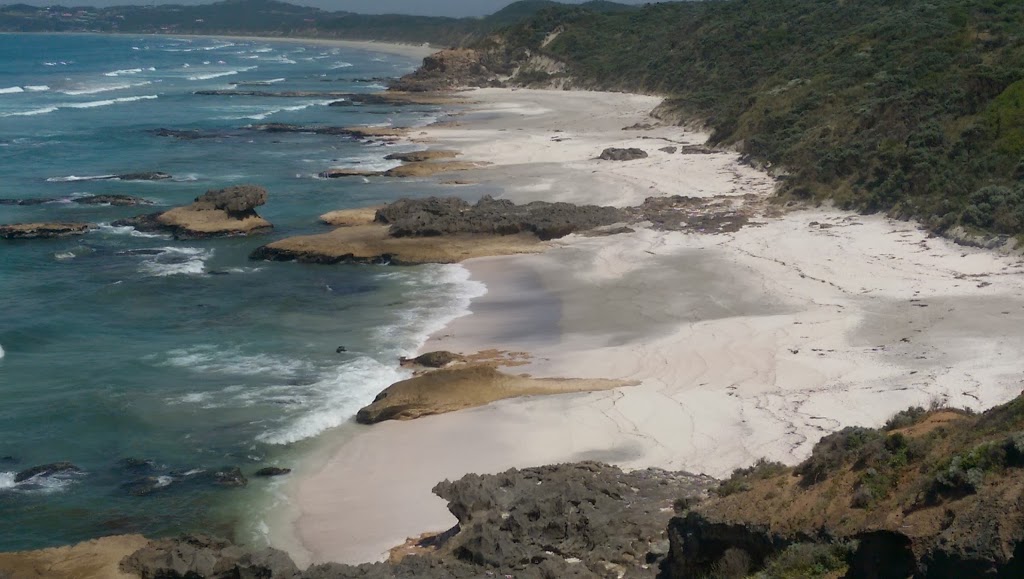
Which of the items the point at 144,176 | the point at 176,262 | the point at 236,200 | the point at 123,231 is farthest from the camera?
the point at 144,176

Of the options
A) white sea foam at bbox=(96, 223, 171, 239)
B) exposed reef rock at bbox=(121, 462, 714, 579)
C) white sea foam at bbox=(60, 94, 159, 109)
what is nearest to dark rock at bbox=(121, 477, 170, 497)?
exposed reef rock at bbox=(121, 462, 714, 579)

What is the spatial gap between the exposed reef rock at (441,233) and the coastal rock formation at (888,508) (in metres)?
19.4

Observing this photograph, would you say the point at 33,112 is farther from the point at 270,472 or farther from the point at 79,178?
the point at 270,472

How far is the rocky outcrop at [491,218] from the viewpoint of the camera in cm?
3156

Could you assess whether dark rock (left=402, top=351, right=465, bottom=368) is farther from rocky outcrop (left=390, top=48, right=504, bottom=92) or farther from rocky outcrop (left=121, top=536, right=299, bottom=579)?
rocky outcrop (left=390, top=48, right=504, bottom=92)

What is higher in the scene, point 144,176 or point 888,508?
point 888,508

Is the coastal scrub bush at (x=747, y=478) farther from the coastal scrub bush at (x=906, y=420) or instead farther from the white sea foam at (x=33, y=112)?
the white sea foam at (x=33, y=112)

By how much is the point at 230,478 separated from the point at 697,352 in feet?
28.8

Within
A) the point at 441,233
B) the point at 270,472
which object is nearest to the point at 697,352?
the point at 270,472

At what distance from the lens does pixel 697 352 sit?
2009 centimetres

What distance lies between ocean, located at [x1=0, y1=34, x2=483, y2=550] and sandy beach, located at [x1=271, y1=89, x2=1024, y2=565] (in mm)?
1208

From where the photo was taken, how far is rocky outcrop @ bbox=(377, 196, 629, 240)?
31.6m

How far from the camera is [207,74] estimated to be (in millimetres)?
107625

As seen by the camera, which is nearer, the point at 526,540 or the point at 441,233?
the point at 526,540
